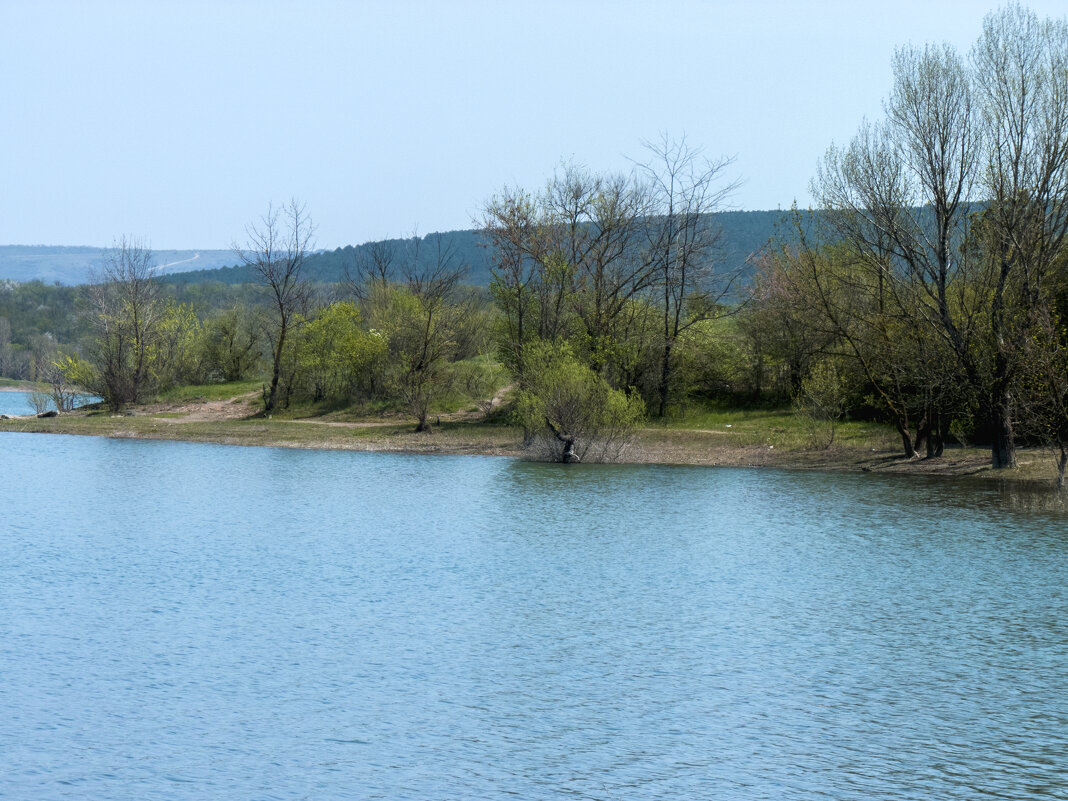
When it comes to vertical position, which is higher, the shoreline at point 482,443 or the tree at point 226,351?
the tree at point 226,351

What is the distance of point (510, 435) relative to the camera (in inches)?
1533

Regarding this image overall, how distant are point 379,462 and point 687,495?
11.9m

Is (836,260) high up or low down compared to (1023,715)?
up

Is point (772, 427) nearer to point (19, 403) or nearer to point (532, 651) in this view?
point (532, 651)

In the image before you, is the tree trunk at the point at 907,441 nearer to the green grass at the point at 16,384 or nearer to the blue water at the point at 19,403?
the blue water at the point at 19,403

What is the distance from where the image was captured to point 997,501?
24.5 meters

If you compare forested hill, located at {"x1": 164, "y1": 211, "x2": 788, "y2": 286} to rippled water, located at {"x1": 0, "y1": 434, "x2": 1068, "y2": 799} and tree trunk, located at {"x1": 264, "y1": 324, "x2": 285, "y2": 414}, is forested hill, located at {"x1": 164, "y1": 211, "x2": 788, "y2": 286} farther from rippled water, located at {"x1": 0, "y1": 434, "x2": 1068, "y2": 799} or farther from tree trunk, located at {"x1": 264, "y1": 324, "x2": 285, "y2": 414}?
rippled water, located at {"x1": 0, "y1": 434, "x2": 1068, "y2": 799}

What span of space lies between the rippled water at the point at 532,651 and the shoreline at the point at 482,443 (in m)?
6.01

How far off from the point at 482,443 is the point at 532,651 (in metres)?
25.2

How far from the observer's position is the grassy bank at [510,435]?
102 ft

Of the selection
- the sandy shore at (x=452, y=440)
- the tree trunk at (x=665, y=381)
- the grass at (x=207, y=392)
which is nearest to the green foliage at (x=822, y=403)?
the sandy shore at (x=452, y=440)

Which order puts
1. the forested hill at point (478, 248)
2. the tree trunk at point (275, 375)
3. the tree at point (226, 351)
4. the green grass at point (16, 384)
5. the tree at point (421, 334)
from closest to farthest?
1. the tree at point (421, 334)
2. the tree trunk at point (275, 375)
3. the tree at point (226, 351)
4. the green grass at point (16, 384)
5. the forested hill at point (478, 248)

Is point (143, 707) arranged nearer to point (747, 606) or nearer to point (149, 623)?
point (149, 623)

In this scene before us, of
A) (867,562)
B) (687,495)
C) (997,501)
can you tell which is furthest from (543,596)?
(997,501)
